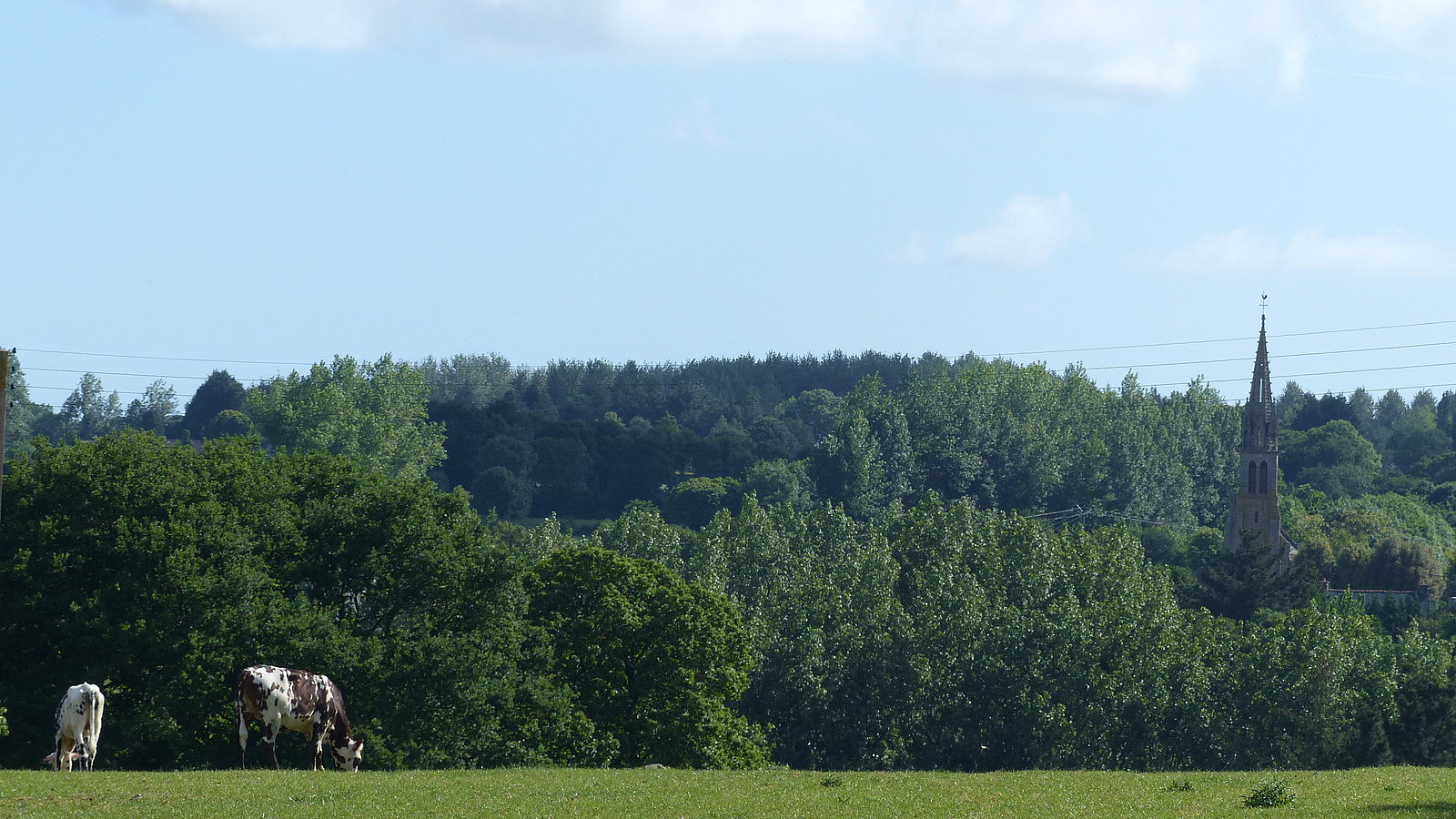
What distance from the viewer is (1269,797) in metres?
28.1

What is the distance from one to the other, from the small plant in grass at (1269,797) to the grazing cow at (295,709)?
20.7m

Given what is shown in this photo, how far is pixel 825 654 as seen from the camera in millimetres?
84812

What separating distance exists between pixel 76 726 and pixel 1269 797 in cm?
2466

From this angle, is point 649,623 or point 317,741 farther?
point 649,623

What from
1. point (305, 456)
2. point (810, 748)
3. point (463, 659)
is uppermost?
point (305, 456)

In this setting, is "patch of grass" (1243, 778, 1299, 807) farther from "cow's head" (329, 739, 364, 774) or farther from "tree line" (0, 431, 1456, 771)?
"tree line" (0, 431, 1456, 771)

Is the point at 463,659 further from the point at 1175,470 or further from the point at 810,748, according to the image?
the point at 1175,470

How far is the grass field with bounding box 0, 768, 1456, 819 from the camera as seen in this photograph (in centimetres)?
2780

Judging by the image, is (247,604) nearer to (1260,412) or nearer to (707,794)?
(707,794)

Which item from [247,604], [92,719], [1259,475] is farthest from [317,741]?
[1259,475]

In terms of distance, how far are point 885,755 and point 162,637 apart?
4266 centimetres

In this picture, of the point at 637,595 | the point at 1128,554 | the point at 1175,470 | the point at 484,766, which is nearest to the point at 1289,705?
the point at 1128,554

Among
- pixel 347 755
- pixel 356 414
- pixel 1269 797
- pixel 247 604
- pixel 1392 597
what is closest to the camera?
pixel 1269 797

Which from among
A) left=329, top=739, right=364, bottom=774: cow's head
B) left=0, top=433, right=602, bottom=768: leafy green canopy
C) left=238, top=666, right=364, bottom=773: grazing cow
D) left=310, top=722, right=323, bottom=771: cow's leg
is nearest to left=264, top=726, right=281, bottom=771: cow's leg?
left=238, top=666, right=364, bottom=773: grazing cow
